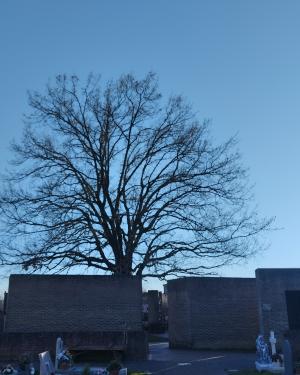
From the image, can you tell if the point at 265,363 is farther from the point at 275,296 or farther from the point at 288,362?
the point at 275,296

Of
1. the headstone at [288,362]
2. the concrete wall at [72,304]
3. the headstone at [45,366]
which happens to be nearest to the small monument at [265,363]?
the headstone at [288,362]

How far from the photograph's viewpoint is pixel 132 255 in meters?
26.5

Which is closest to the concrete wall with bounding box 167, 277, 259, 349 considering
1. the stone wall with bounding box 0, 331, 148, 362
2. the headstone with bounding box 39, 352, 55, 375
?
the stone wall with bounding box 0, 331, 148, 362

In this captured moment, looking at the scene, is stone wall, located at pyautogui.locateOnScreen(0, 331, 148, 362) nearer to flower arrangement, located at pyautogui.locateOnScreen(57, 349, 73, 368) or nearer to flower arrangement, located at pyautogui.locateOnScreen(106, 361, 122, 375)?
flower arrangement, located at pyautogui.locateOnScreen(57, 349, 73, 368)

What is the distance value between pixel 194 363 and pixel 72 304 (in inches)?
268

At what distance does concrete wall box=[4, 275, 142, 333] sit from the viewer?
23.0 metres

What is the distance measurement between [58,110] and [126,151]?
4.24 metres

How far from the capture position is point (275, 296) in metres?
24.4

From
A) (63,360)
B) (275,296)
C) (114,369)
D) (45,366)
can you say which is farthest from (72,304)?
(114,369)

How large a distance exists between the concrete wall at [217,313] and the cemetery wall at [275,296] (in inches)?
82.1

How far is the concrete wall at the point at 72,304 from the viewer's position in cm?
2303

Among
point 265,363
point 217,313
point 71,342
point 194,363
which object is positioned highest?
point 217,313

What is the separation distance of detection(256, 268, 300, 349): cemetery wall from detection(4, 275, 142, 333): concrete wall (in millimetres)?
5891

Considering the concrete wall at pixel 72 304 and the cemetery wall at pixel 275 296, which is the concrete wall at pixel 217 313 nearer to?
the cemetery wall at pixel 275 296
